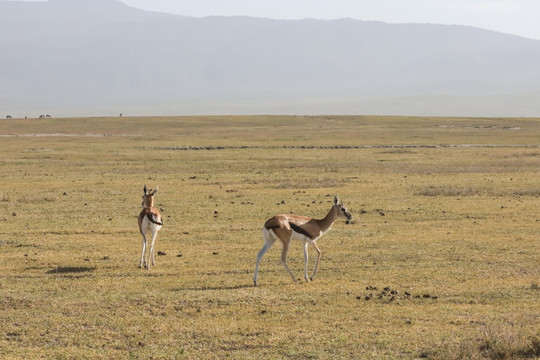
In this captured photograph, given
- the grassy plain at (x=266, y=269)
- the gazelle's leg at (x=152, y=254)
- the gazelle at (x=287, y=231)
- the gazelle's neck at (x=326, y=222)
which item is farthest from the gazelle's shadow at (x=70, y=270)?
the gazelle's neck at (x=326, y=222)

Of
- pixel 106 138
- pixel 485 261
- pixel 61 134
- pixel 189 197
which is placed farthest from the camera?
pixel 61 134

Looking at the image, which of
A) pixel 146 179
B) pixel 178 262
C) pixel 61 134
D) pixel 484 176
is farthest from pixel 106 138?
pixel 178 262

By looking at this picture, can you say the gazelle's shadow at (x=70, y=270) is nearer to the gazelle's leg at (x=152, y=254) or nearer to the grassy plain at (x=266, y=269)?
the grassy plain at (x=266, y=269)

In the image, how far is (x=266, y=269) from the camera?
63.5ft

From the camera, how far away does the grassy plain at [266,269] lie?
13.3m

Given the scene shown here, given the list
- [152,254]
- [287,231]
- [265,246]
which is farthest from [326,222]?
[152,254]

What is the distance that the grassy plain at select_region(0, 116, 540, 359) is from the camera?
1331cm

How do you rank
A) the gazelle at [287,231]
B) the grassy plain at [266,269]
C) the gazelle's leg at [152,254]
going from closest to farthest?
the grassy plain at [266,269] → the gazelle at [287,231] → the gazelle's leg at [152,254]

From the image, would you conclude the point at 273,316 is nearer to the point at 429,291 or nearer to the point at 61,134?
the point at 429,291

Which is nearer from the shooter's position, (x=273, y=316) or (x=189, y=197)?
(x=273, y=316)

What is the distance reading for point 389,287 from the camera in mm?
17219

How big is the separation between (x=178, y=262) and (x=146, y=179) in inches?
931

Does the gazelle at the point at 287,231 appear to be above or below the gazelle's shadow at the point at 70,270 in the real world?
above

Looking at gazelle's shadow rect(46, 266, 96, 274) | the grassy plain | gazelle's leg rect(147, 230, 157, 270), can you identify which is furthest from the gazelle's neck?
gazelle's shadow rect(46, 266, 96, 274)
